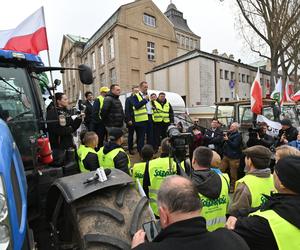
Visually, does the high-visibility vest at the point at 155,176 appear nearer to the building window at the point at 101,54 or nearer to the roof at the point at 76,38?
the building window at the point at 101,54

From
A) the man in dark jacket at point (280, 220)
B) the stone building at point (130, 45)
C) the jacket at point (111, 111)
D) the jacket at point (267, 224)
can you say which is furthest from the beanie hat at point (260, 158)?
the stone building at point (130, 45)

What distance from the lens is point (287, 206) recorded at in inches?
76.2

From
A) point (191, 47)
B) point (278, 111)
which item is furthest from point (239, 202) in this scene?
point (191, 47)

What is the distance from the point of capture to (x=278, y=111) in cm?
941

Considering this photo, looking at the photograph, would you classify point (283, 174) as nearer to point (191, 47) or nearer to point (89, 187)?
point (89, 187)

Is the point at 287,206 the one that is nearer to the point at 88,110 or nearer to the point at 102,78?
the point at 88,110

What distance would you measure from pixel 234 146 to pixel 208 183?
432cm

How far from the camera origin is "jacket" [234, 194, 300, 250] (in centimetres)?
190

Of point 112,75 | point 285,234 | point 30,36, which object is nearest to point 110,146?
point 30,36

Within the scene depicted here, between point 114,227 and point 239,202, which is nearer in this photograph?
point 114,227

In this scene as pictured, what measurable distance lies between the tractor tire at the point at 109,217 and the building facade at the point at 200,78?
85.1ft

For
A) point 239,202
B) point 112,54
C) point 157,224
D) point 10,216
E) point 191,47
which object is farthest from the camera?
point 191,47

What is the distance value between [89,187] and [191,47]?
4988 cm

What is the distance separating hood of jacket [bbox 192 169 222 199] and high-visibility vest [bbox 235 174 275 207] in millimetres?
267
